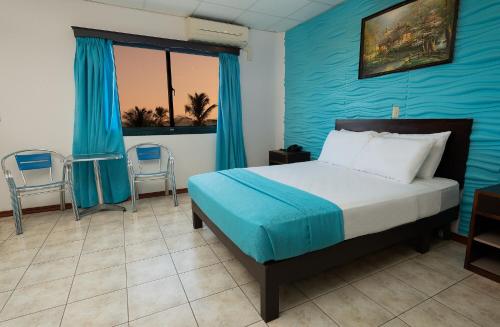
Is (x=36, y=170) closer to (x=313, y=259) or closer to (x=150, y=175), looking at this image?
(x=150, y=175)

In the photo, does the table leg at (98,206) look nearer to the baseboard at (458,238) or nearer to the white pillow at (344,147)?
the white pillow at (344,147)

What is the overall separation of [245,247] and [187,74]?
3293 millimetres

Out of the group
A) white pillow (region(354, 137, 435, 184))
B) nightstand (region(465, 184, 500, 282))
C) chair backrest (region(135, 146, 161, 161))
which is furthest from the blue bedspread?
chair backrest (region(135, 146, 161, 161))

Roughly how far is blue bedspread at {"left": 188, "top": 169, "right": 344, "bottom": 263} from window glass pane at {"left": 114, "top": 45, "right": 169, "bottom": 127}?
2347 millimetres

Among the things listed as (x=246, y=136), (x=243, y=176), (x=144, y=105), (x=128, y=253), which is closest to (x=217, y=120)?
(x=246, y=136)

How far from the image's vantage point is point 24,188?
256 cm

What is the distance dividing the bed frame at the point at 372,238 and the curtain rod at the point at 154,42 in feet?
7.77

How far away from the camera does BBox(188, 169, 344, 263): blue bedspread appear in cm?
133

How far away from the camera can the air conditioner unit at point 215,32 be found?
11.4 feet

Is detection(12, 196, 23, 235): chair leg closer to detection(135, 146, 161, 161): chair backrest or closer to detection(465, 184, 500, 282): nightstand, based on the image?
detection(135, 146, 161, 161): chair backrest

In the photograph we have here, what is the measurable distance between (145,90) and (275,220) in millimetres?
3336

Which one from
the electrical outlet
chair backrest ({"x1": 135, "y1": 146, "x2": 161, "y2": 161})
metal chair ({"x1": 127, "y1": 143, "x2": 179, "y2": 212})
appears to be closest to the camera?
the electrical outlet

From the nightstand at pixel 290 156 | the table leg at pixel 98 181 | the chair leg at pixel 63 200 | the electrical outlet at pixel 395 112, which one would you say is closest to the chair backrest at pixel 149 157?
the table leg at pixel 98 181

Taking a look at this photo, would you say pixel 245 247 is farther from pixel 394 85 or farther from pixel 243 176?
pixel 394 85
